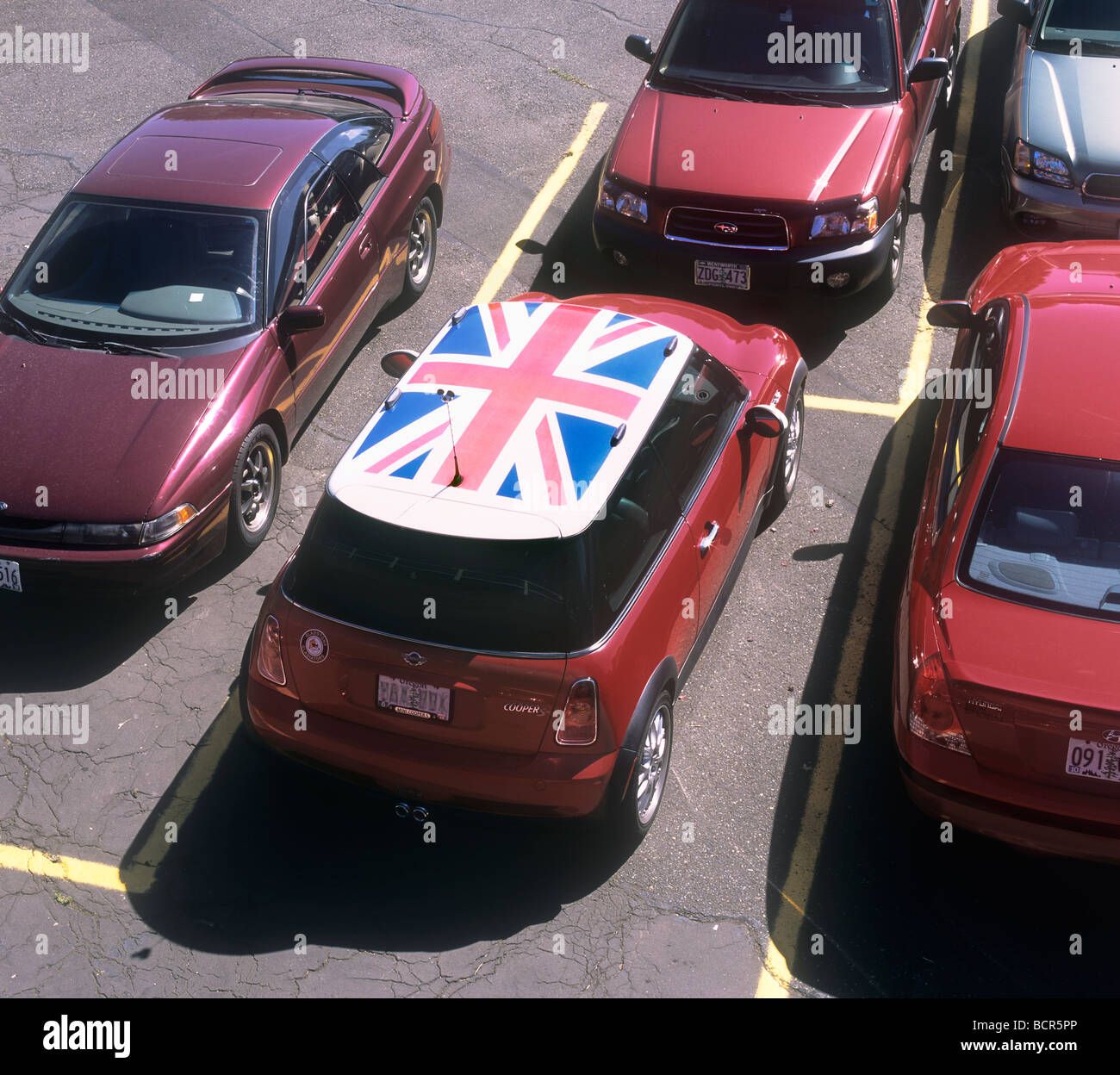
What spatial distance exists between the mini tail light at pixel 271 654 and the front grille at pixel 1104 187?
20.8 ft

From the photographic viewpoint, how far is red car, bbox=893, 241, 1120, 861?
4.64 meters

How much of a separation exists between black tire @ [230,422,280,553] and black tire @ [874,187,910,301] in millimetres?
4324

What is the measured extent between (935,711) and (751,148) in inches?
180

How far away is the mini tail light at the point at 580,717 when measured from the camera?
470 cm

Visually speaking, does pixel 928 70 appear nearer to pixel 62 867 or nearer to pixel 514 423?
pixel 514 423

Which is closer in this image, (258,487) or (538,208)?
(258,487)

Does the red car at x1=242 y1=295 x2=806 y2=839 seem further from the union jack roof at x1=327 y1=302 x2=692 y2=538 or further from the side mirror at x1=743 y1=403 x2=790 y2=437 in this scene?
the side mirror at x1=743 y1=403 x2=790 y2=437

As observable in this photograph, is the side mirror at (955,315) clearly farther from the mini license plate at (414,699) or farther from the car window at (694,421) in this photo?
the mini license plate at (414,699)

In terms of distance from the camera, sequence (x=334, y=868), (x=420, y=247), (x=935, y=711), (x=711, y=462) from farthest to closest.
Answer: (x=420, y=247)
(x=711, y=462)
(x=334, y=868)
(x=935, y=711)

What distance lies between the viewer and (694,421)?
5750 mm

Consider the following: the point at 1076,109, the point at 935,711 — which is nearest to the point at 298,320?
the point at 935,711
